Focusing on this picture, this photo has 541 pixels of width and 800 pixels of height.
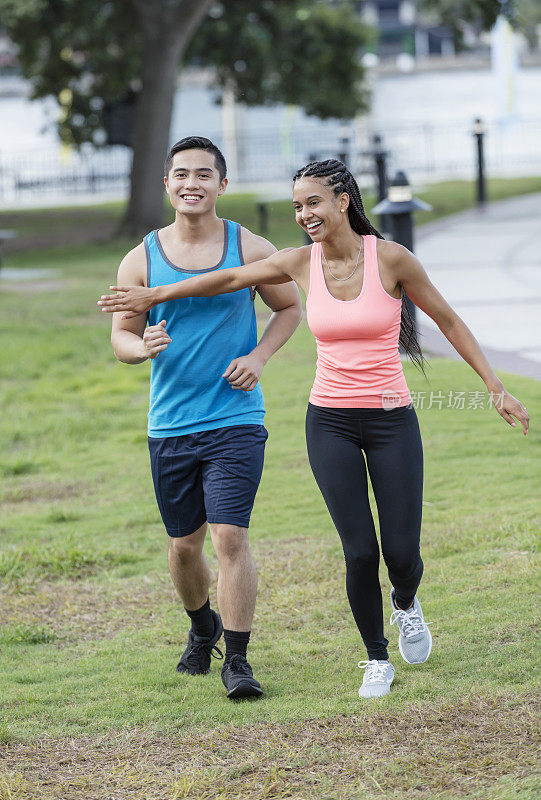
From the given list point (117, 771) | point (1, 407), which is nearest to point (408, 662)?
point (117, 771)

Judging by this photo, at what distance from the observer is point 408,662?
4488mm

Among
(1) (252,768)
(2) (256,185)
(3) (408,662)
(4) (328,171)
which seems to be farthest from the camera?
(2) (256,185)

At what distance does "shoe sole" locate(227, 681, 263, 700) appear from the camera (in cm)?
428

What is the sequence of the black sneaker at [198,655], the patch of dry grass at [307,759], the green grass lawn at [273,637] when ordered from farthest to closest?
1. the black sneaker at [198,655]
2. the green grass lawn at [273,637]
3. the patch of dry grass at [307,759]

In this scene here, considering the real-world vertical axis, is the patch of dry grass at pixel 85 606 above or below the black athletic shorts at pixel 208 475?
below

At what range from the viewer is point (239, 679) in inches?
169

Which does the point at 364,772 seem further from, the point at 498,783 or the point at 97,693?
the point at 97,693

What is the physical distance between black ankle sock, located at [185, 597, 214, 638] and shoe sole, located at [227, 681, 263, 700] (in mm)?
483

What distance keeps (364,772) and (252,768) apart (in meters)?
0.38

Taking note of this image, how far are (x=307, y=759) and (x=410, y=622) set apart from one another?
0.91 meters

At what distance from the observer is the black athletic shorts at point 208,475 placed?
14.3 ft

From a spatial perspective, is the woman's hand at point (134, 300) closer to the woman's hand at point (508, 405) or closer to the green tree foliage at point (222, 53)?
the woman's hand at point (508, 405)

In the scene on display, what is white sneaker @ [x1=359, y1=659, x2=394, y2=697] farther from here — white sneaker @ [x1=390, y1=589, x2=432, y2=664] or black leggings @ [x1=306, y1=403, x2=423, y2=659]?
black leggings @ [x1=306, y1=403, x2=423, y2=659]

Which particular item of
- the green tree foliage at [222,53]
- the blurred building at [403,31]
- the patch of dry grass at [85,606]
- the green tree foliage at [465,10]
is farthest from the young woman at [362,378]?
the blurred building at [403,31]
